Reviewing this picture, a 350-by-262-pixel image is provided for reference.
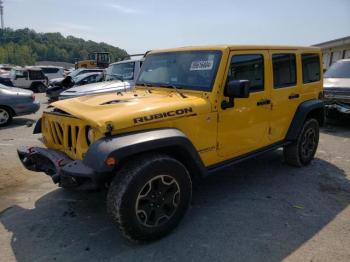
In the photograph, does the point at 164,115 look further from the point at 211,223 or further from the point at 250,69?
the point at 250,69

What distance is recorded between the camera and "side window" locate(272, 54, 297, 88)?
4605 millimetres

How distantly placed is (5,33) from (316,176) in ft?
388

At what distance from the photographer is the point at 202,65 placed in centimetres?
391

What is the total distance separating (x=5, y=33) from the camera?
105m

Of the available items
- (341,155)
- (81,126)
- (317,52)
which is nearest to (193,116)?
(81,126)

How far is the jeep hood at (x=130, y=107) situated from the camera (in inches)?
122

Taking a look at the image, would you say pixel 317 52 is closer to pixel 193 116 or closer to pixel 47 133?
pixel 193 116

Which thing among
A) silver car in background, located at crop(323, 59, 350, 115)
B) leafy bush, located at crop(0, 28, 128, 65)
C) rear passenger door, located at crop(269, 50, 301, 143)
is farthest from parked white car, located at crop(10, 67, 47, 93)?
leafy bush, located at crop(0, 28, 128, 65)

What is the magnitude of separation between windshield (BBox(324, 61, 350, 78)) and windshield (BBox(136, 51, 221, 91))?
7131 millimetres

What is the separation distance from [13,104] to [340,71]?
9515mm

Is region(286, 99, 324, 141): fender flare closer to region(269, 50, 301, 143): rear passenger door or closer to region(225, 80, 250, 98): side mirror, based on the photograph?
region(269, 50, 301, 143): rear passenger door

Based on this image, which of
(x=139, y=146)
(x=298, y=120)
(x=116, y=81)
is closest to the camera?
(x=139, y=146)

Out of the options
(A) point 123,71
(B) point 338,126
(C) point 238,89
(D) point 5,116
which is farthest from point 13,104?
(B) point 338,126

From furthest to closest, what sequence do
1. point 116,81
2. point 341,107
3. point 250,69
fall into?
point 116,81 → point 341,107 → point 250,69
